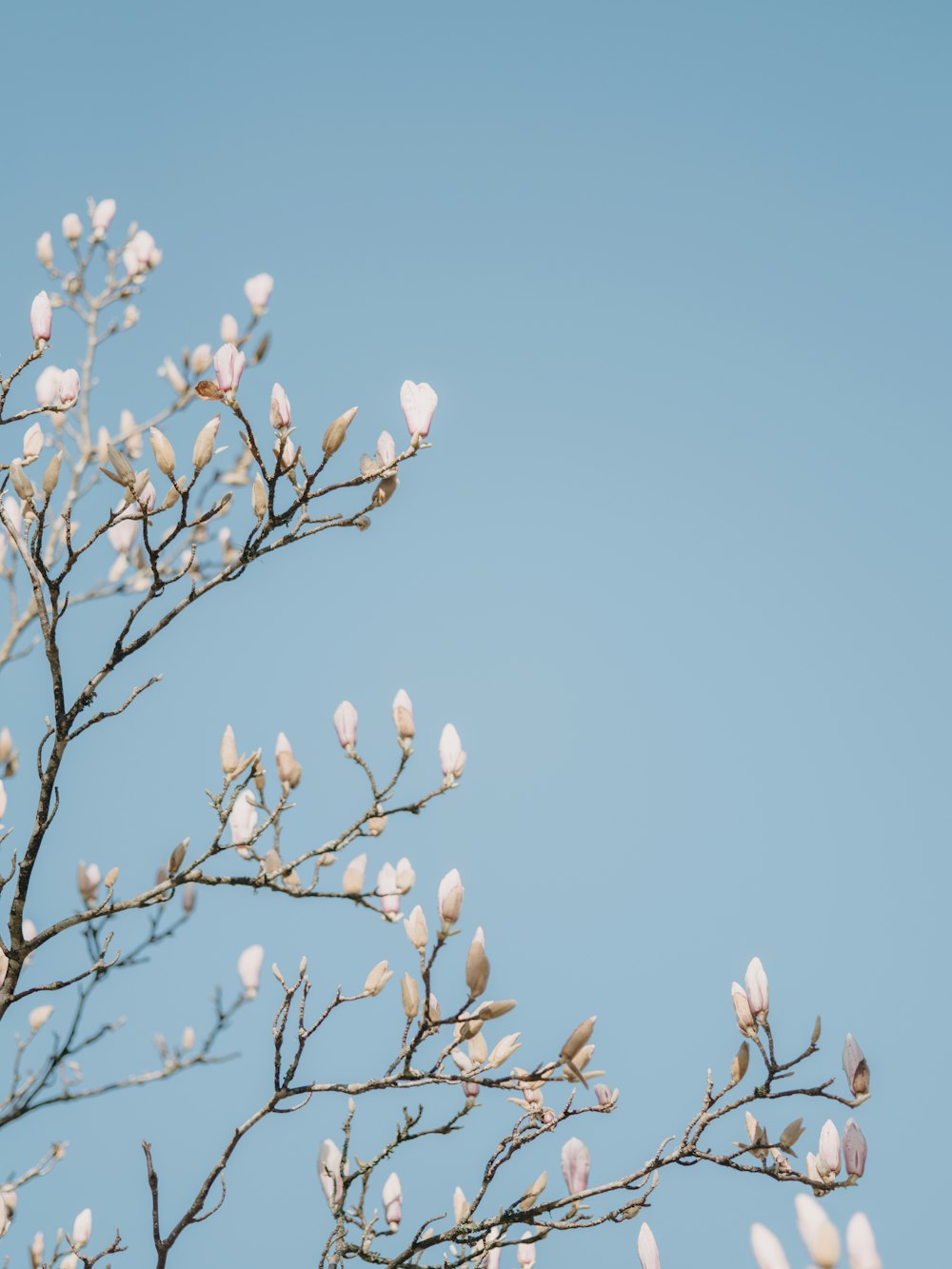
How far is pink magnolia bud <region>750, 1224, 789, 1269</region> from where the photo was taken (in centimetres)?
169

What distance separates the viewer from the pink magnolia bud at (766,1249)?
1.69m

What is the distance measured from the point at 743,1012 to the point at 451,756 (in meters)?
1.01

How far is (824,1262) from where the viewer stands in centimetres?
157

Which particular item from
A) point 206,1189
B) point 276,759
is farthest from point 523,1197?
point 276,759

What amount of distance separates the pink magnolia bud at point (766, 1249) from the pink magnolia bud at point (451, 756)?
1352 millimetres

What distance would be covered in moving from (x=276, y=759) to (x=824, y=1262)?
69.8 inches

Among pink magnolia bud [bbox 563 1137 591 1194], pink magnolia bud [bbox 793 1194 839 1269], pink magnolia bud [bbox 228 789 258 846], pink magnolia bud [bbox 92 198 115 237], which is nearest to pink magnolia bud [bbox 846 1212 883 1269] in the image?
pink magnolia bud [bbox 793 1194 839 1269]

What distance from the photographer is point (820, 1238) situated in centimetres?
157

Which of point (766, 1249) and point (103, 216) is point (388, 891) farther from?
point (103, 216)

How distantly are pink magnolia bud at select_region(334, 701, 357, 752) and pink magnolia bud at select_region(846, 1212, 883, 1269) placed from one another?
5.69 ft

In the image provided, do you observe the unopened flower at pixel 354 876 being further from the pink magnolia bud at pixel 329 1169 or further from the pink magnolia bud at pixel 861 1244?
the pink magnolia bud at pixel 861 1244

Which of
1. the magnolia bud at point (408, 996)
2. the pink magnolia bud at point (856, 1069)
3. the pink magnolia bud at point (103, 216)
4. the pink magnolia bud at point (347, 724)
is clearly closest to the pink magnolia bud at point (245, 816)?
the pink magnolia bud at point (347, 724)

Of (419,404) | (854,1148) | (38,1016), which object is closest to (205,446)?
(419,404)

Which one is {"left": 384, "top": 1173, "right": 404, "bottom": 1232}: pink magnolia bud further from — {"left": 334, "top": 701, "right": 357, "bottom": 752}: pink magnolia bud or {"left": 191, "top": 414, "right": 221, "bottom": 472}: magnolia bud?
{"left": 191, "top": 414, "right": 221, "bottom": 472}: magnolia bud
